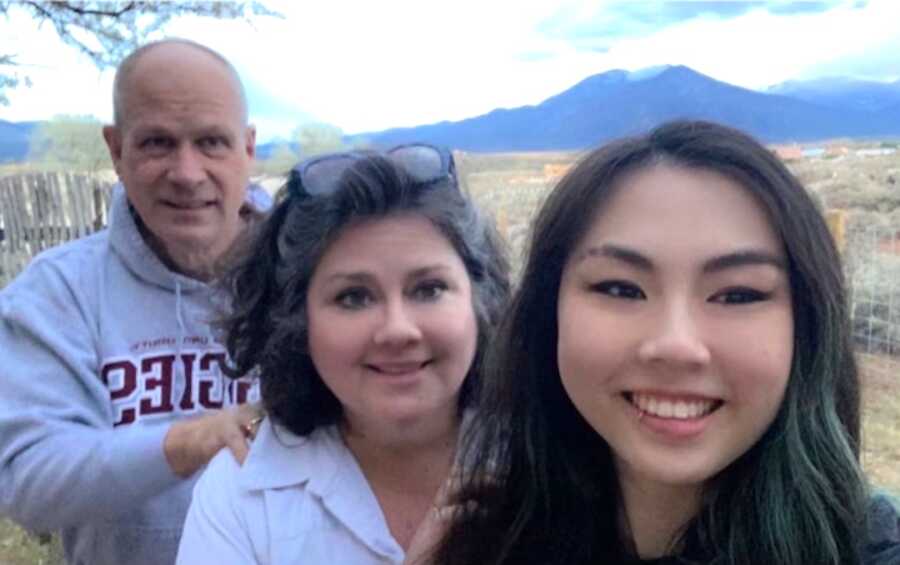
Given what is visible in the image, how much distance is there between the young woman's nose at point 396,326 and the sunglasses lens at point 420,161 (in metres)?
0.23

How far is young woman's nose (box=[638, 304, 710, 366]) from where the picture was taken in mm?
1063

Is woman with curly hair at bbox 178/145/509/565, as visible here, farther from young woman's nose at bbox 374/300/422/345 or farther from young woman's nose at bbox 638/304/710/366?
young woman's nose at bbox 638/304/710/366

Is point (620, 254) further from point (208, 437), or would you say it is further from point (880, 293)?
point (880, 293)

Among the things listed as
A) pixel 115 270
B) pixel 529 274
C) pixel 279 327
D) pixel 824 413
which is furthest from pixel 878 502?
pixel 115 270

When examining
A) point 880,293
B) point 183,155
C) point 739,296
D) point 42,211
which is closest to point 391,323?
point 739,296

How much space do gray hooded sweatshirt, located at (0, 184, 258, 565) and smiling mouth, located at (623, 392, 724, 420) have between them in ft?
3.43

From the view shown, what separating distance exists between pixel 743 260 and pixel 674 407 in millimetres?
172

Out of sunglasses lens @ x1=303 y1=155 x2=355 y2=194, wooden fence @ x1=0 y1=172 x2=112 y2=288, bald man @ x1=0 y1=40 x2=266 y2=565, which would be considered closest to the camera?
sunglasses lens @ x1=303 y1=155 x2=355 y2=194

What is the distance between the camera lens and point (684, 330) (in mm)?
1075

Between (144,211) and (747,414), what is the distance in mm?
1464

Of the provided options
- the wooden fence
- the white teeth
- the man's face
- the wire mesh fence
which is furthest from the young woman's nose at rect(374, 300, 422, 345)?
the wooden fence

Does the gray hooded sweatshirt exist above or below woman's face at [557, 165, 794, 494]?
below

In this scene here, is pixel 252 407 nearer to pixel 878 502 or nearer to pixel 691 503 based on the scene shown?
pixel 691 503

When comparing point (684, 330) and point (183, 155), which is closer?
point (684, 330)
